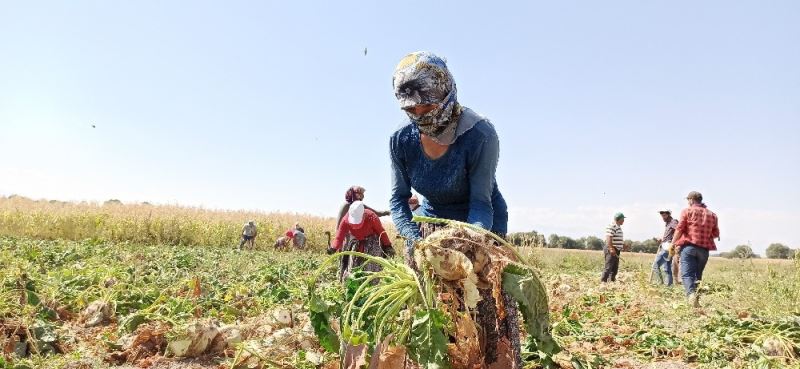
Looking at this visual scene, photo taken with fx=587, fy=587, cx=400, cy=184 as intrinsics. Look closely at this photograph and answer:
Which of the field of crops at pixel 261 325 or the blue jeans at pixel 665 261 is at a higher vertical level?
the blue jeans at pixel 665 261

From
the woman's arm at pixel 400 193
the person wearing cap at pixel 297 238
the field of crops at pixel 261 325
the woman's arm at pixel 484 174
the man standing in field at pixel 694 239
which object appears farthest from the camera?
the person wearing cap at pixel 297 238

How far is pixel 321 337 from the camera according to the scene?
2.34m

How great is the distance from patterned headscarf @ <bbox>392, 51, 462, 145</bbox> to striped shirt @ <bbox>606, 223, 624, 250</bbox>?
843cm

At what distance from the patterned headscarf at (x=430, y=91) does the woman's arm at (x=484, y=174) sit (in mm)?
140

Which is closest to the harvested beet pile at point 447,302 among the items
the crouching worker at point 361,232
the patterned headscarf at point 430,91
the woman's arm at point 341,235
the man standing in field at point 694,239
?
the patterned headscarf at point 430,91

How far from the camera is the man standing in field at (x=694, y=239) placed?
7496 millimetres

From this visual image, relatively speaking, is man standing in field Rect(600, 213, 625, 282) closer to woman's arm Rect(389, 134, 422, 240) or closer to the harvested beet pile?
woman's arm Rect(389, 134, 422, 240)

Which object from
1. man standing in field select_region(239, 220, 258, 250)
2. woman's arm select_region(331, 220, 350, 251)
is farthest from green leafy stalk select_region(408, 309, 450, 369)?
man standing in field select_region(239, 220, 258, 250)

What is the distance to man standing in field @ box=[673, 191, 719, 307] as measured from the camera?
7496 mm

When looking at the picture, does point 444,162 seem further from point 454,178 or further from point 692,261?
point 692,261

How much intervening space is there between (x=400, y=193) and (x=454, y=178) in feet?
1.18

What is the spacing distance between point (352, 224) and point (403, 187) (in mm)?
3436

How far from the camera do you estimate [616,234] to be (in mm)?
10219

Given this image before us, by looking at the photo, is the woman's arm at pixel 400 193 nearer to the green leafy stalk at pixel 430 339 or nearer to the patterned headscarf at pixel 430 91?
the patterned headscarf at pixel 430 91
